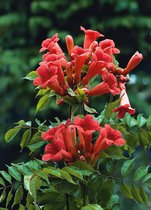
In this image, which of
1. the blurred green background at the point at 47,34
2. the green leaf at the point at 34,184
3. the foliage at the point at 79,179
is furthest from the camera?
the blurred green background at the point at 47,34

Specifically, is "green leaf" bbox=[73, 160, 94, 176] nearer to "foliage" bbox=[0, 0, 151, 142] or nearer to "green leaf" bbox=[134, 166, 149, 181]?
"green leaf" bbox=[134, 166, 149, 181]

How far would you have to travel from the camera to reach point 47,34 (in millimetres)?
5613

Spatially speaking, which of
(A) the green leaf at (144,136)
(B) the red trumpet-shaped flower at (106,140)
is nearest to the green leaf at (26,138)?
(B) the red trumpet-shaped flower at (106,140)

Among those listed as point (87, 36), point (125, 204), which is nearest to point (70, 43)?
point (87, 36)

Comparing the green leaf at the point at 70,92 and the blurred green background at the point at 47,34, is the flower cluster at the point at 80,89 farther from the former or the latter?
the blurred green background at the point at 47,34

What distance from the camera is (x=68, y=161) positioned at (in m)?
1.57

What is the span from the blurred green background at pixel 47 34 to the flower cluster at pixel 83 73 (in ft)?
11.8

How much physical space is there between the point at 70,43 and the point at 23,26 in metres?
4.04

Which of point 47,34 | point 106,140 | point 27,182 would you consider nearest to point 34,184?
point 27,182

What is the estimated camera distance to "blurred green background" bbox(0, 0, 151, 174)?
214 inches

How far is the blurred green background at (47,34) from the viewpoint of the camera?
543 centimetres

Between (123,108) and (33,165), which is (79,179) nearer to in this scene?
(33,165)

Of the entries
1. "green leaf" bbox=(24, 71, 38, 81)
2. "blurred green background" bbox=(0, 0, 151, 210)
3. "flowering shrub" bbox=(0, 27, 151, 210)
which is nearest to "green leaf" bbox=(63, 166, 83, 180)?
"flowering shrub" bbox=(0, 27, 151, 210)

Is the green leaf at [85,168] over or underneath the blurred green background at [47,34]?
over
